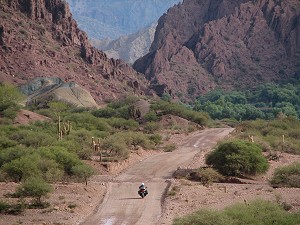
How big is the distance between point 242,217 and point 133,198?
11455 millimetres

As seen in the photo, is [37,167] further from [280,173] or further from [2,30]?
[2,30]

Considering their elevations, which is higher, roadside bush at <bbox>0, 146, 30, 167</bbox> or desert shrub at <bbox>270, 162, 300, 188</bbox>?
roadside bush at <bbox>0, 146, 30, 167</bbox>

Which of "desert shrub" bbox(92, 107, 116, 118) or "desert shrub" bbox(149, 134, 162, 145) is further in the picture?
"desert shrub" bbox(92, 107, 116, 118)

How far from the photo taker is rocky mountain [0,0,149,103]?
11306 centimetres

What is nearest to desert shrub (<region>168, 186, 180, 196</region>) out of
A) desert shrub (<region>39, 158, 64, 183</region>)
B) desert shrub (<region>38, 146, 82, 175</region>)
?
desert shrub (<region>38, 146, 82, 175</region>)

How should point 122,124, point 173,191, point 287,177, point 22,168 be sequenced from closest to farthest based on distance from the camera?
1. point 173,191
2. point 287,177
3. point 22,168
4. point 122,124

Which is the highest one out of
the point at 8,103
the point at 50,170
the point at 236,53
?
the point at 236,53

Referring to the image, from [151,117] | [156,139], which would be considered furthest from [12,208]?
[151,117]

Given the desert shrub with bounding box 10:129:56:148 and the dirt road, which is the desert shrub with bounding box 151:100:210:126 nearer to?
the dirt road

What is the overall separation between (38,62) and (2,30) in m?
9.12

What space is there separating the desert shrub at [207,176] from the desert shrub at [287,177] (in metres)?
3.96

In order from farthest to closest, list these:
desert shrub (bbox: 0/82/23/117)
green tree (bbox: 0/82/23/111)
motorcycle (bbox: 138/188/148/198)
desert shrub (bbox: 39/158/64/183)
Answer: green tree (bbox: 0/82/23/111)
desert shrub (bbox: 0/82/23/117)
desert shrub (bbox: 39/158/64/183)
motorcycle (bbox: 138/188/148/198)

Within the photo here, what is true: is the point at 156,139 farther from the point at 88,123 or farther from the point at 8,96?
the point at 8,96

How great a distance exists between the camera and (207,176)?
37531 millimetres
